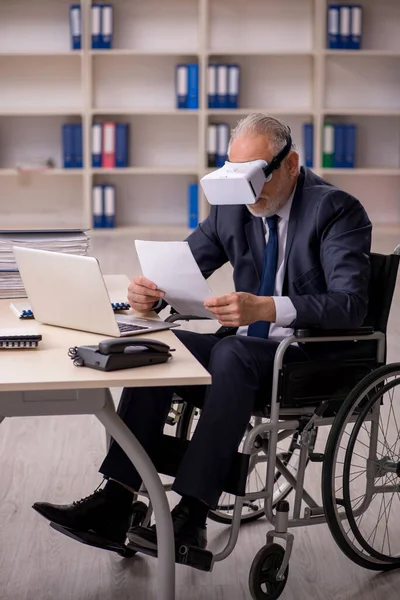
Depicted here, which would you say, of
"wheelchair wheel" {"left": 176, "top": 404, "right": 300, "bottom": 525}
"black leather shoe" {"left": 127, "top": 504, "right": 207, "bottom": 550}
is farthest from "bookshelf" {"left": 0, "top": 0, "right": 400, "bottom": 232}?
"black leather shoe" {"left": 127, "top": 504, "right": 207, "bottom": 550}

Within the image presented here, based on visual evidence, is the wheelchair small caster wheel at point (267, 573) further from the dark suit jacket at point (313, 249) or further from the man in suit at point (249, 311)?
the dark suit jacket at point (313, 249)

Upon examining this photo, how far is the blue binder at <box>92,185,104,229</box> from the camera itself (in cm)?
779

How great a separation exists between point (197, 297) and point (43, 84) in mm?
6225

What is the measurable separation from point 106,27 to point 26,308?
223 inches

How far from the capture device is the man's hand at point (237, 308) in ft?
6.60

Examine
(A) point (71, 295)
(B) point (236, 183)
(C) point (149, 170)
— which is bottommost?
(C) point (149, 170)

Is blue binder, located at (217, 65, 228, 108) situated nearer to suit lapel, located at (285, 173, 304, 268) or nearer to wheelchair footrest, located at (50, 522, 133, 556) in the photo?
suit lapel, located at (285, 173, 304, 268)

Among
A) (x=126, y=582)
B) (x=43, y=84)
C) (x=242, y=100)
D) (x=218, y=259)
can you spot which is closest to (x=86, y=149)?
(x=43, y=84)

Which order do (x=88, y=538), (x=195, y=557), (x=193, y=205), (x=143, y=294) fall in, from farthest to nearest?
1. (x=193, y=205)
2. (x=143, y=294)
3. (x=88, y=538)
4. (x=195, y=557)

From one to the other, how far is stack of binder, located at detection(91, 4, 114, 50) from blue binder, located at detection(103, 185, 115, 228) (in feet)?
3.68

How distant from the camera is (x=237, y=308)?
2010 mm

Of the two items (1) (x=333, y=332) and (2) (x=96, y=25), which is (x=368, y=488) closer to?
(1) (x=333, y=332)

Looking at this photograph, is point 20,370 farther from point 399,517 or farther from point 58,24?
point 58,24

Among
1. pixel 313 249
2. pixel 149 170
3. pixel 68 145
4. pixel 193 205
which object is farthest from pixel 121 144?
pixel 313 249
